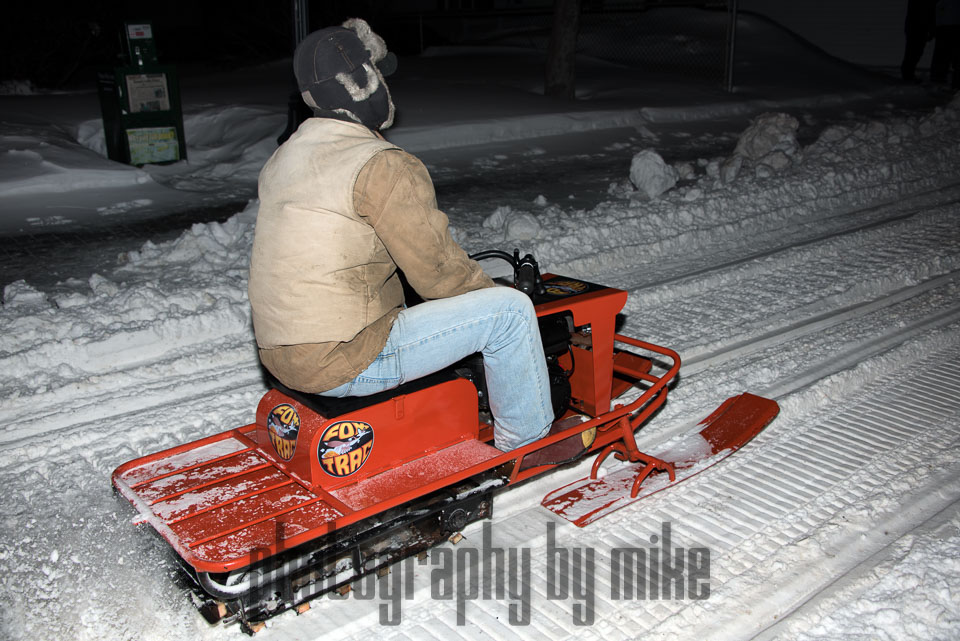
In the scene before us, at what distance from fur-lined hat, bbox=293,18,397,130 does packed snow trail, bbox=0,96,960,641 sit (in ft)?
5.38

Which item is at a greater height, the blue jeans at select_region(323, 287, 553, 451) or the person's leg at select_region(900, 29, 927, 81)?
the person's leg at select_region(900, 29, 927, 81)

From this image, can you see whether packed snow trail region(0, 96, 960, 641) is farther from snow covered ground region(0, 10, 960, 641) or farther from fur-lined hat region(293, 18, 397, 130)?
fur-lined hat region(293, 18, 397, 130)

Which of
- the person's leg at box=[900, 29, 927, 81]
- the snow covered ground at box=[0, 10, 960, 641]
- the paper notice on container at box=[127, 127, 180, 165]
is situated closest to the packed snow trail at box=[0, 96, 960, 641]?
the snow covered ground at box=[0, 10, 960, 641]

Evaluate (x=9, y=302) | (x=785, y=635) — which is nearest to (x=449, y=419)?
(x=785, y=635)

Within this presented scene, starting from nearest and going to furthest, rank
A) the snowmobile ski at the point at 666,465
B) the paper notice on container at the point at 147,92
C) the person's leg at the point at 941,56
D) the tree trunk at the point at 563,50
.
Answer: the snowmobile ski at the point at 666,465 < the paper notice on container at the point at 147,92 < the tree trunk at the point at 563,50 < the person's leg at the point at 941,56

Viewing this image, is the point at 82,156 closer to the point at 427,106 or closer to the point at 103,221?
the point at 103,221

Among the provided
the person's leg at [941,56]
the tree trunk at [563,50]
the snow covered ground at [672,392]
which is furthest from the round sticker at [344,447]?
the person's leg at [941,56]

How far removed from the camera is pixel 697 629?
265 centimetres

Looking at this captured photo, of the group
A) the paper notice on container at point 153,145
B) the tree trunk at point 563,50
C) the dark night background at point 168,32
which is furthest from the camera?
→ the dark night background at point 168,32

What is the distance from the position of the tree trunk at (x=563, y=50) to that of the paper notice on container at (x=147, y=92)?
6.75 m

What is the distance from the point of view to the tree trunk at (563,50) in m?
13.3

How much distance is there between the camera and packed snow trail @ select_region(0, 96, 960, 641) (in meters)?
2.75

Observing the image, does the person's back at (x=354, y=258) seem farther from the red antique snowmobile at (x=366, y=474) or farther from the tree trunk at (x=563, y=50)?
the tree trunk at (x=563, y=50)

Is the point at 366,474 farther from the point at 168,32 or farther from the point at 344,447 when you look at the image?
the point at 168,32
